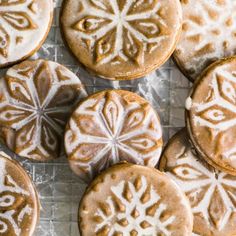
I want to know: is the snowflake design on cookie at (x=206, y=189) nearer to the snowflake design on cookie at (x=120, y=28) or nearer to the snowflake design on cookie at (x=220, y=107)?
the snowflake design on cookie at (x=220, y=107)

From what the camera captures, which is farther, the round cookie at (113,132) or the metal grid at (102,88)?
the metal grid at (102,88)

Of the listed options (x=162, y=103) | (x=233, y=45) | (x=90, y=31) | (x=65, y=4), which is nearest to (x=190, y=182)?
(x=162, y=103)

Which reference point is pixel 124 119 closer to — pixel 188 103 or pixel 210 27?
pixel 188 103

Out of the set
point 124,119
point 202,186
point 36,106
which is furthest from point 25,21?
point 202,186

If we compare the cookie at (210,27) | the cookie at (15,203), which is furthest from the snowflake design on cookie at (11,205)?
the cookie at (210,27)

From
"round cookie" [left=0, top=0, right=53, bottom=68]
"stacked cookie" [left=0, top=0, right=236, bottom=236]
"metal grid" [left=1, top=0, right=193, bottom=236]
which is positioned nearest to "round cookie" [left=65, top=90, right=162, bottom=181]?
"stacked cookie" [left=0, top=0, right=236, bottom=236]

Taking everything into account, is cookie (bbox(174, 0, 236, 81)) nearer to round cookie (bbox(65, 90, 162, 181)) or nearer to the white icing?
the white icing

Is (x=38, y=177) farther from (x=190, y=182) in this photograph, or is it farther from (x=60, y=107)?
(x=190, y=182)
